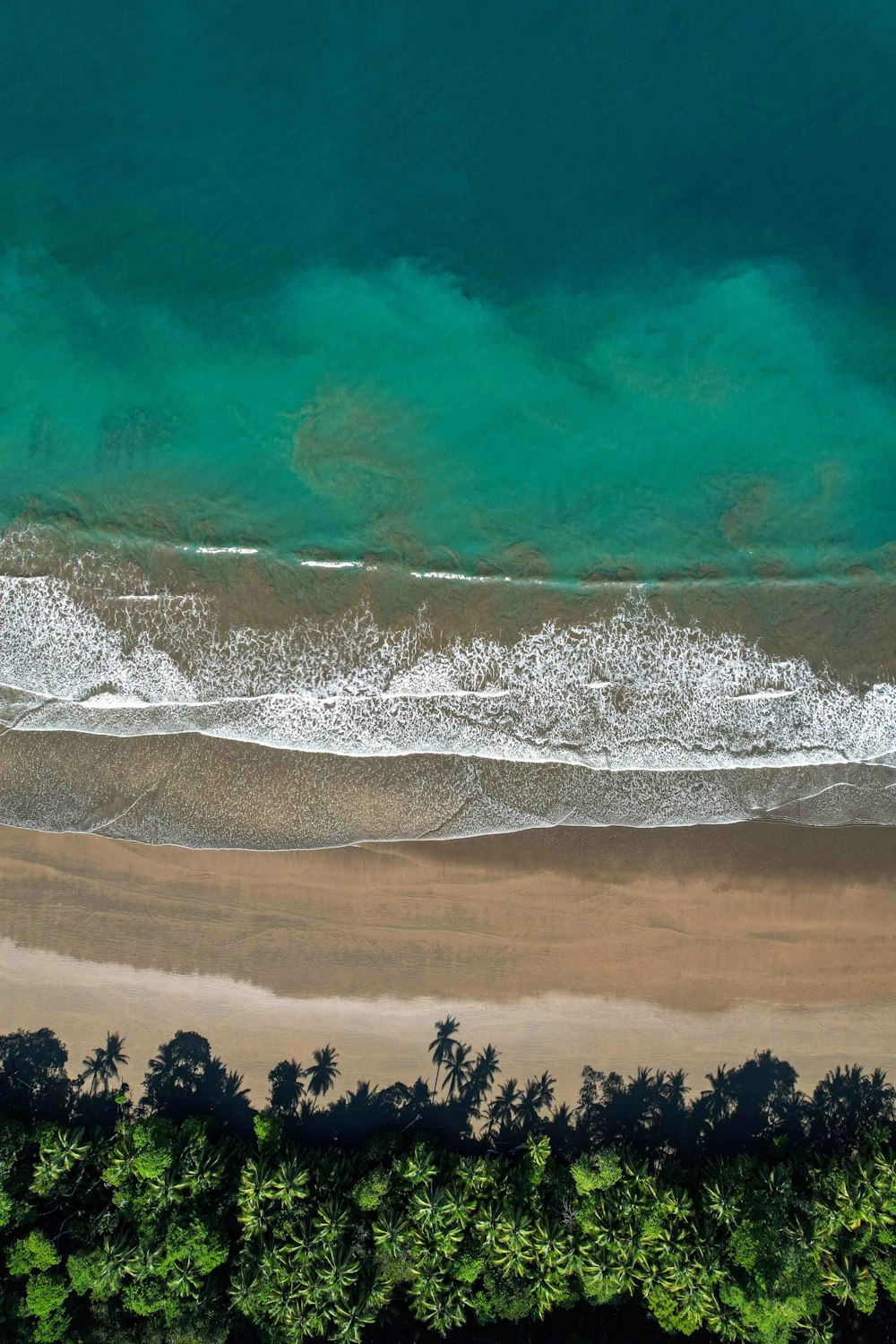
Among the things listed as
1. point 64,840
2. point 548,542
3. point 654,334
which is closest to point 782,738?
point 548,542

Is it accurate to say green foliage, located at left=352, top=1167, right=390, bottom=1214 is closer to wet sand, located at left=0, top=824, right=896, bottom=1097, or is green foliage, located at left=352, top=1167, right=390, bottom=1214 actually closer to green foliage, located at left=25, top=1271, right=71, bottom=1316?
wet sand, located at left=0, top=824, right=896, bottom=1097

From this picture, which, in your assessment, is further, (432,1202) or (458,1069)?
(458,1069)

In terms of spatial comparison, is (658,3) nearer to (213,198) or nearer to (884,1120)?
(213,198)

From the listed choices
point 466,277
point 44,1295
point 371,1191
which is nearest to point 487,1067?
point 371,1191

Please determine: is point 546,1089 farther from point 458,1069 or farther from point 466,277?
point 466,277

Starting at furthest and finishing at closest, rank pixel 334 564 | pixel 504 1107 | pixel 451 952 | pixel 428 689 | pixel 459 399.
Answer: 1. pixel 459 399
2. pixel 334 564
3. pixel 428 689
4. pixel 451 952
5. pixel 504 1107

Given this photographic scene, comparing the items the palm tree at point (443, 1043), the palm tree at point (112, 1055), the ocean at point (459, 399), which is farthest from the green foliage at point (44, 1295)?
the ocean at point (459, 399)

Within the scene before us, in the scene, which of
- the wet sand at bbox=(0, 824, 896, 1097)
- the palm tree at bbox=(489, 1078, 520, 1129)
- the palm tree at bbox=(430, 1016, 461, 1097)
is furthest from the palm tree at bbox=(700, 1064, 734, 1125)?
the palm tree at bbox=(430, 1016, 461, 1097)
